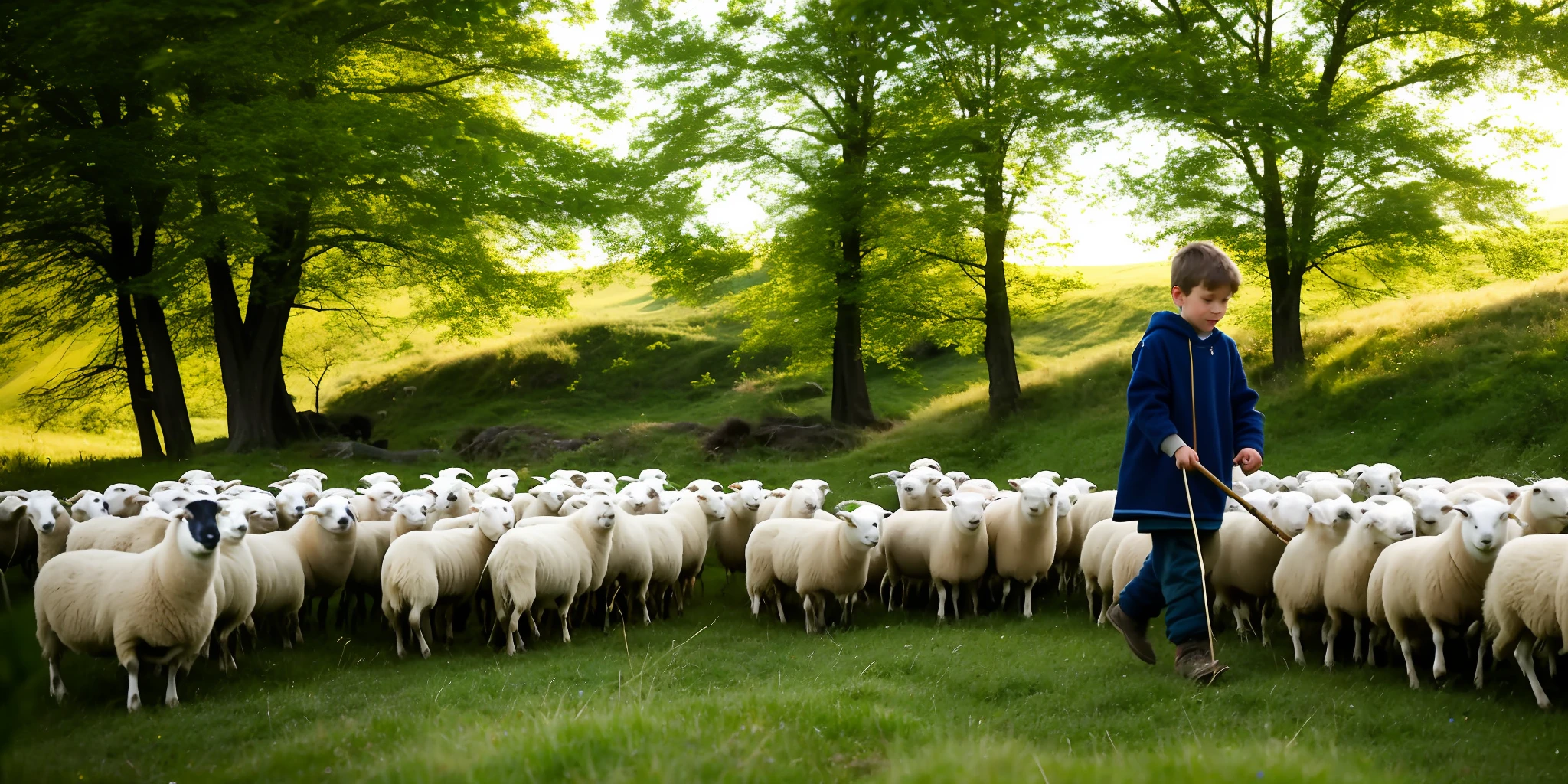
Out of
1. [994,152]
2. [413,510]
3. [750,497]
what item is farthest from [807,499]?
[994,152]

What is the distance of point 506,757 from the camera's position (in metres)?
3.80

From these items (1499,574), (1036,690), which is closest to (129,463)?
(1036,690)

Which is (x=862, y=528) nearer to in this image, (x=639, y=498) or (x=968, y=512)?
(x=968, y=512)

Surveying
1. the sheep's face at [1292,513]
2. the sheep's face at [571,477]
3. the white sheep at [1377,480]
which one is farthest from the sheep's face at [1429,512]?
the sheep's face at [571,477]

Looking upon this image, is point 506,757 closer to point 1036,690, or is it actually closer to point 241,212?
point 1036,690

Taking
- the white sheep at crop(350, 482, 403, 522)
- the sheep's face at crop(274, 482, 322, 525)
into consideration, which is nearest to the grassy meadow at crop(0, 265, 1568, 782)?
the sheep's face at crop(274, 482, 322, 525)

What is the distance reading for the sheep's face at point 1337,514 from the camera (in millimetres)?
7641

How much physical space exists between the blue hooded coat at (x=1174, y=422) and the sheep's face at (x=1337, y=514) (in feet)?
7.00

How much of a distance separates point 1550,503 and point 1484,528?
66.8 inches

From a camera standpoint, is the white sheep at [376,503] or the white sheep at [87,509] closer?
the white sheep at [87,509]

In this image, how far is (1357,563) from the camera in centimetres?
734

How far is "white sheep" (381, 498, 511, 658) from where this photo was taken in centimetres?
887

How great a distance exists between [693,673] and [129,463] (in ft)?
58.3

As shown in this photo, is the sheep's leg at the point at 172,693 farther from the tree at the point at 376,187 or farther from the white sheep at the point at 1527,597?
the tree at the point at 376,187
